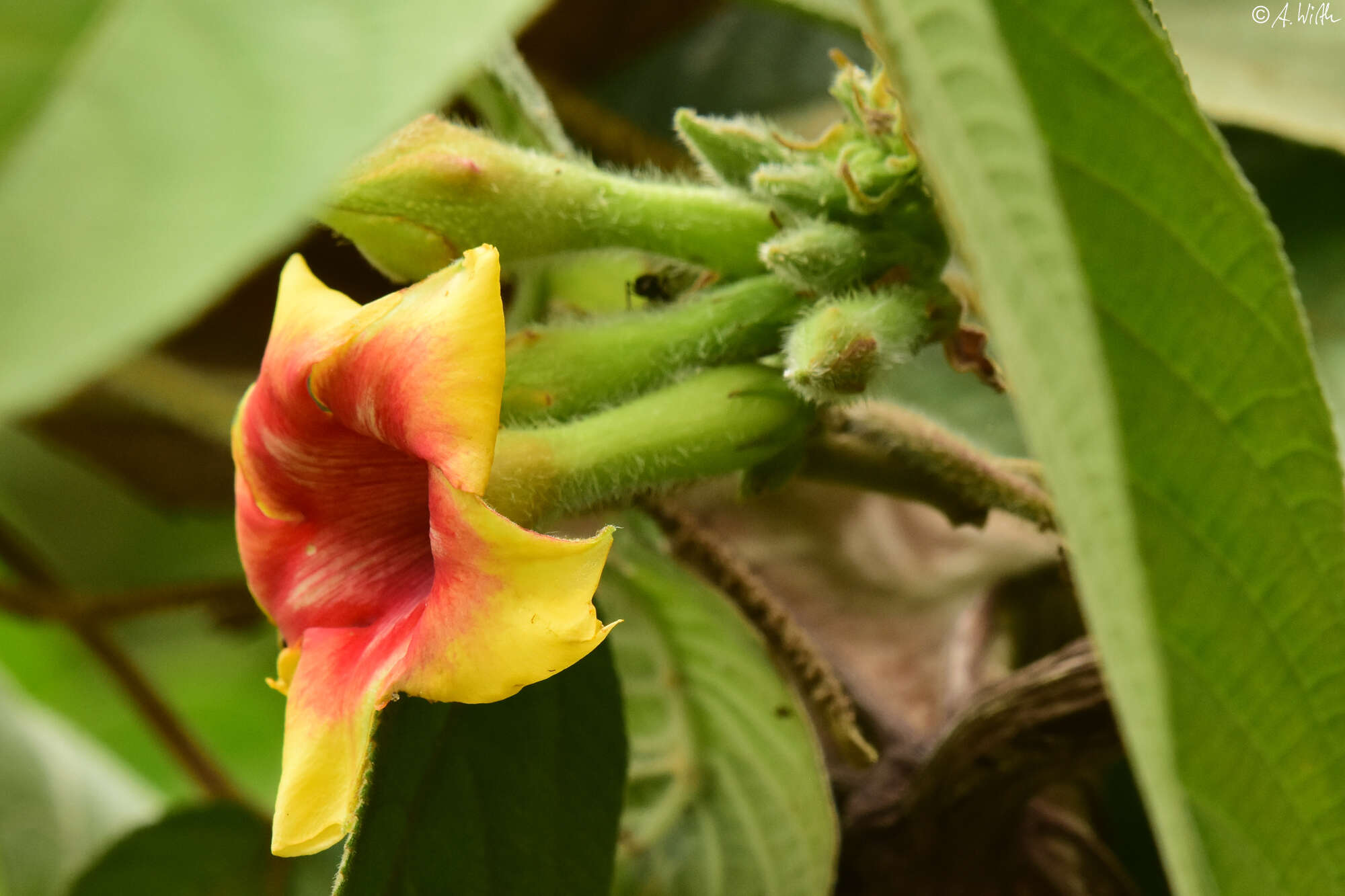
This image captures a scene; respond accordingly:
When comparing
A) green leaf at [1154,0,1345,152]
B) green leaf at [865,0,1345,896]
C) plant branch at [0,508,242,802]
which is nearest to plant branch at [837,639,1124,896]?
green leaf at [865,0,1345,896]

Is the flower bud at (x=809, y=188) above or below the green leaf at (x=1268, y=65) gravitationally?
above

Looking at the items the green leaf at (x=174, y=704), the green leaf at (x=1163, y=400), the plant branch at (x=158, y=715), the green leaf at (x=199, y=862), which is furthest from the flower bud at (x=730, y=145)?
the green leaf at (x=174, y=704)

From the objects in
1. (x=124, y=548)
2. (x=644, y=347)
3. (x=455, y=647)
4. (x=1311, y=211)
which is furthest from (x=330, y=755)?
(x=124, y=548)

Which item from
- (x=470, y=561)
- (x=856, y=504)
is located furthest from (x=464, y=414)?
(x=856, y=504)

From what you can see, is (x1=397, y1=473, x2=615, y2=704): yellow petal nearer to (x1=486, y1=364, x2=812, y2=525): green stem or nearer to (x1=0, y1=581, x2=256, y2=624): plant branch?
(x1=486, y1=364, x2=812, y2=525): green stem

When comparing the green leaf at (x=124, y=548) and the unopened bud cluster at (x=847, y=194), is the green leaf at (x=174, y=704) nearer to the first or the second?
the green leaf at (x=124, y=548)

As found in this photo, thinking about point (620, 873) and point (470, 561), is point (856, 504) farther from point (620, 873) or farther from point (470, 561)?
point (470, 561)
